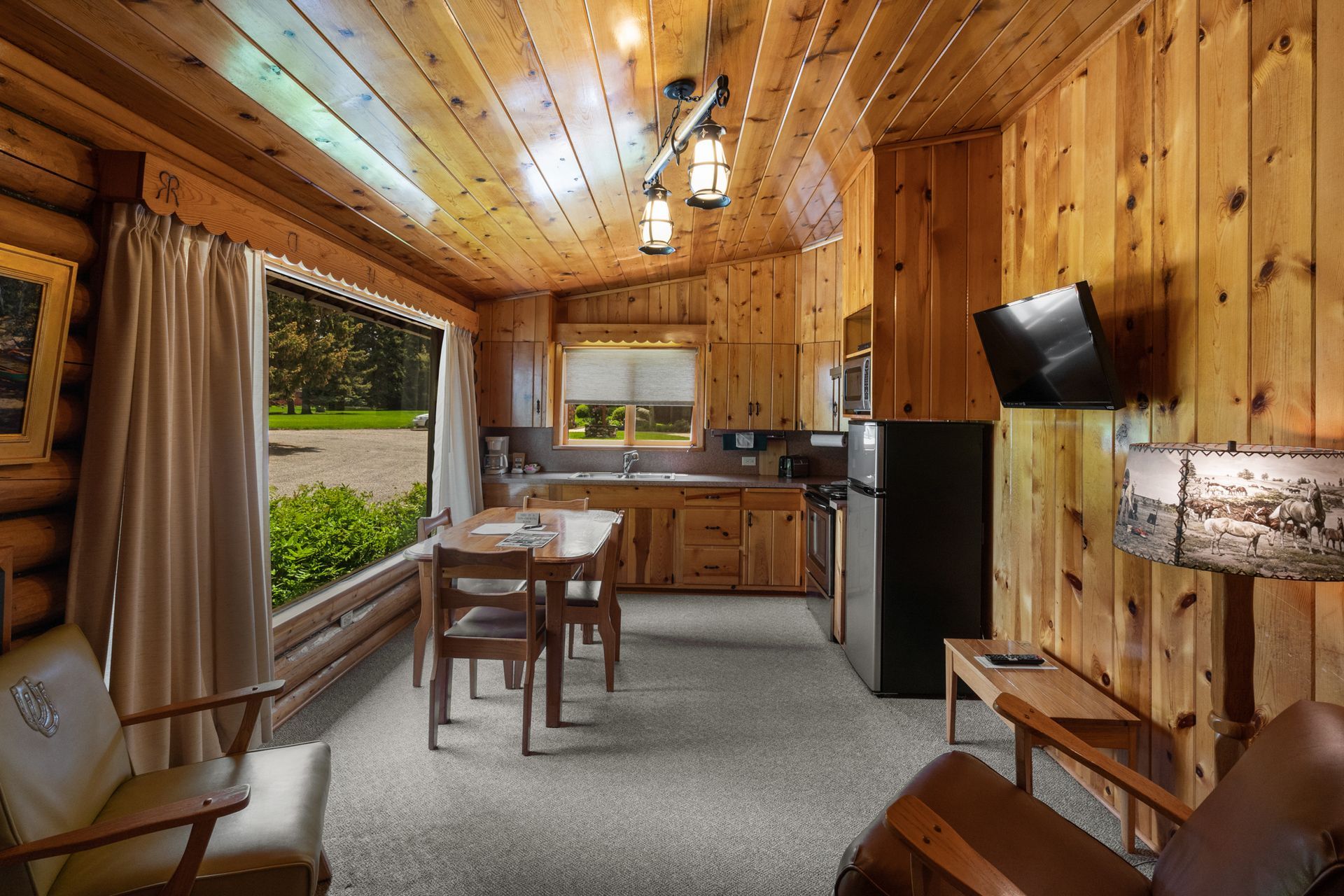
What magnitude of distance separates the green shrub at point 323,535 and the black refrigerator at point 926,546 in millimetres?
2787

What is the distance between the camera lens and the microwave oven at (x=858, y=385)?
3256mm

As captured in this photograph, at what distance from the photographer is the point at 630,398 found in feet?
18.1

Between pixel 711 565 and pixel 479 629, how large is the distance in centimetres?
247

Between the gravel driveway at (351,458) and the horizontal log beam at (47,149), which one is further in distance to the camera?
the gravel driveway at (351,458)

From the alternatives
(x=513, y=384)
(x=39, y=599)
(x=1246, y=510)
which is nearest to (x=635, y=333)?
→ (x=513, y=384)

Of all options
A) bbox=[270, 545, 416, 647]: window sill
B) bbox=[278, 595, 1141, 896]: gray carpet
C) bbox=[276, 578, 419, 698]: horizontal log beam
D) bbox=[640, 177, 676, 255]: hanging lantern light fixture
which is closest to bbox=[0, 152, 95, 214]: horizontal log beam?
bbox=[270, 545, 416, 647]: window sill

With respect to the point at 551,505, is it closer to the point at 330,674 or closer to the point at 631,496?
the point at 631,496

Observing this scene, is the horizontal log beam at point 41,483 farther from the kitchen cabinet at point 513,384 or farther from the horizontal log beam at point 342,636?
the kitchen cabinet at point 513,384

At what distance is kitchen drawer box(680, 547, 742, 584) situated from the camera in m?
4.86

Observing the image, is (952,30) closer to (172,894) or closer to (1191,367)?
(1191,367)

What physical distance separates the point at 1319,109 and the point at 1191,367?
0.67 metres

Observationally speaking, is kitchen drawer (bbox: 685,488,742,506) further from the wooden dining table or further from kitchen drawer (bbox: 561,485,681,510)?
the wooden dining table

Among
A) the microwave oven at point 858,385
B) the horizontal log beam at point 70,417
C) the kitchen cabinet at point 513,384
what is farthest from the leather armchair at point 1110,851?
the kitchen cabinet at point 513,384

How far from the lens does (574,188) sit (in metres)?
2.96
